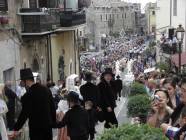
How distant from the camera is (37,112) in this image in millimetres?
9078

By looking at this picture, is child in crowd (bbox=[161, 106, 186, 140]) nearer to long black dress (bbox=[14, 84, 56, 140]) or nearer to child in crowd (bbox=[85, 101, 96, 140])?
long black dress (bbox=[14, 84, 56, 140])

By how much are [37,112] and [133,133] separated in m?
3.58

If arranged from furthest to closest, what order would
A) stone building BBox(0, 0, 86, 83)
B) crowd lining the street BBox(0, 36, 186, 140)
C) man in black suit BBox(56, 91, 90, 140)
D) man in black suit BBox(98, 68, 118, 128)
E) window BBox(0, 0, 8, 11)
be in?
1. stone building BBox(0, 0, 86, 83)
2. window BBox(0, 0, 8, 11)
3. man in black suit BBox(98, 68, 118, 128)
4. man in black suit BBox(56, 91, 90, 140)
5. crowd lining the street BBox(0, 36, 186, 140)

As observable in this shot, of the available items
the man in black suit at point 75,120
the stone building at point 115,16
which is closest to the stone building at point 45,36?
the man in black suit at point 75,120

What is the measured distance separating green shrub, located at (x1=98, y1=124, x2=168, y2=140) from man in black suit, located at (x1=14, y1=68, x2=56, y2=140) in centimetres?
315

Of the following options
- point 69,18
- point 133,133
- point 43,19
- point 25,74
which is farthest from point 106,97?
point 69,18

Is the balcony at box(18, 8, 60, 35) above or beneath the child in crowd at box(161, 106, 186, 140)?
above

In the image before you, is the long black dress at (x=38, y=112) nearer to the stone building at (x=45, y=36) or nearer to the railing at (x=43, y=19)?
the stone building at (x=45, y=36)

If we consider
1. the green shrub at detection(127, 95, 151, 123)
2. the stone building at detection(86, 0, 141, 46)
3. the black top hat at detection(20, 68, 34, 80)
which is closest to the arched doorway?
the green shrub at detection(127, 95, 151, 123)

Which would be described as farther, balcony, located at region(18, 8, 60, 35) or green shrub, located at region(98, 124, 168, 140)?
balcony, located at region(18, 8, 60, 35)

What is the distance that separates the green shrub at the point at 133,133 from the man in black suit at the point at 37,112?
315cm

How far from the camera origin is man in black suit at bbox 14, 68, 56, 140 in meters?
8.95

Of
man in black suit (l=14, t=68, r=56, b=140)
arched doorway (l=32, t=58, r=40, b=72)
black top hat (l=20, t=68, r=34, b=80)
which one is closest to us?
black top hat (l=20, t=68, r=34, b=80)

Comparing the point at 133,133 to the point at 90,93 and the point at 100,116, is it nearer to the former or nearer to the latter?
the point at 90,93
